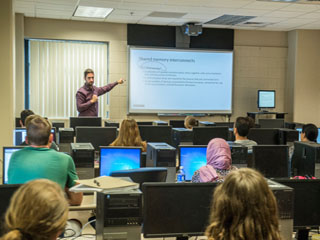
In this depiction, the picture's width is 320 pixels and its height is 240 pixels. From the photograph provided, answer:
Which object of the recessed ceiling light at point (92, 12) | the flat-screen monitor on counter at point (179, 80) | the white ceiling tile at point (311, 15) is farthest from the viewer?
the flat-screen monitor on counter at point (179, 80)

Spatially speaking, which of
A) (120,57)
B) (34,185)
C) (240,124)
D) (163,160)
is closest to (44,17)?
(120,57)

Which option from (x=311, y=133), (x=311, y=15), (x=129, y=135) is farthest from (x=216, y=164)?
(x=311, y=15)

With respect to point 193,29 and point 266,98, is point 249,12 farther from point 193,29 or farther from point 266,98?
point 266,98

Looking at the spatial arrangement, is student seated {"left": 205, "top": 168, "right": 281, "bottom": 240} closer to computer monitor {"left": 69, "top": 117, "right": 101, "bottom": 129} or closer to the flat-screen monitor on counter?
computer monitor {"left": 69, "top": 117, "right": 101, "bottom": 129}

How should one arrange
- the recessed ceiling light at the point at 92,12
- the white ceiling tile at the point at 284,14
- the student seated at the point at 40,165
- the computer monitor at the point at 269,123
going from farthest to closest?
the white ceiling tile at the point at 284,14 < the recessed ceiling light at the point at 92,12 < the computer monitor at the point at 269,123 < the student seated at the point at 40,165

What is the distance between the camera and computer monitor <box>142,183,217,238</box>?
8.06 feet

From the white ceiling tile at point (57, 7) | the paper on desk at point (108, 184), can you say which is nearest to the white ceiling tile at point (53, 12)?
the white ceiling tile at point (57, 7)

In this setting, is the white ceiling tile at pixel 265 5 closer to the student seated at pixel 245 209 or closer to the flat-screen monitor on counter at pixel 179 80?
the flat-screen monitor on counter at pixel 179 80

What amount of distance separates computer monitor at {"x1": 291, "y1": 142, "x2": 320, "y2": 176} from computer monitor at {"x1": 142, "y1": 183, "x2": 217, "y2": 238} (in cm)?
174

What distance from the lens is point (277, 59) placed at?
10.7 metres

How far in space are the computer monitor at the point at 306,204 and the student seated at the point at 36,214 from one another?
170 cm

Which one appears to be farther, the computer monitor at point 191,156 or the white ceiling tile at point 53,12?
the white ceiling tile at point 53,12

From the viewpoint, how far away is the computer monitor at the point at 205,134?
5.60 m

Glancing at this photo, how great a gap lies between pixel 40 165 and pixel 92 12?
596 centimetres
